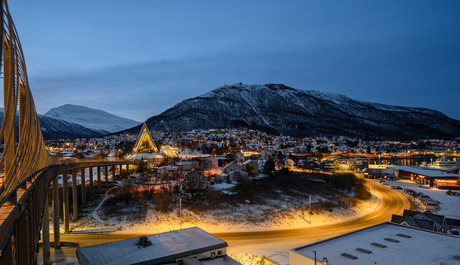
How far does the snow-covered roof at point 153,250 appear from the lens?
14.7 m

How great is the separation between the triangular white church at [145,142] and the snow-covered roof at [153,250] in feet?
206

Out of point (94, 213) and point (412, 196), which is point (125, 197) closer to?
point (94, 213)

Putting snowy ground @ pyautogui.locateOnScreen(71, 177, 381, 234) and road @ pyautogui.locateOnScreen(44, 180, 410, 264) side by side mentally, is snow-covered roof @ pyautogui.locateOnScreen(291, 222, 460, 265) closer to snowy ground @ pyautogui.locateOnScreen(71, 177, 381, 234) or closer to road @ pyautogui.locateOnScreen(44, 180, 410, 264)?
road @ pyautogui.locateOnScreen(44, 180, 410, 264)

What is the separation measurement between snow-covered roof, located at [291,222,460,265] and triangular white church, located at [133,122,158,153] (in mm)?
67393

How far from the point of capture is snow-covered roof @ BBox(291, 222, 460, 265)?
42.8ft

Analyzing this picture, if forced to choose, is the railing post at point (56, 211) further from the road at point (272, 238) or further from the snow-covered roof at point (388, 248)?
the snow-covered roof at point (388, 248)

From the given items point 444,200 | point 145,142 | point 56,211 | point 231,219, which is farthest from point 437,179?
point 145,142

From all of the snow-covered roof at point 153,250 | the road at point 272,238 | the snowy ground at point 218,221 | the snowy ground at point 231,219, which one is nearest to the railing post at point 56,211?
the road at point 272,238

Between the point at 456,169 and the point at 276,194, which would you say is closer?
the point at 276,194

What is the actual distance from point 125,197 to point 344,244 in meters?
23.0

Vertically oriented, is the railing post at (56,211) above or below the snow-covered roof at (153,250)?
above

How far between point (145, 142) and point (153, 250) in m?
68.1

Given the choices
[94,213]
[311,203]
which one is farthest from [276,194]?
[94,213]

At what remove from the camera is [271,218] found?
2658 cm
